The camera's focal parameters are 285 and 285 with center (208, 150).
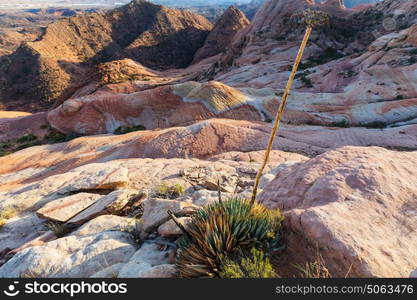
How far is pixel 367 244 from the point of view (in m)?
3.28

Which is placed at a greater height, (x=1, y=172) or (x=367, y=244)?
(x=367, y=244)

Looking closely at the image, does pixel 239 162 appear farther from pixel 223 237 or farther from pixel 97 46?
pixel 97 46

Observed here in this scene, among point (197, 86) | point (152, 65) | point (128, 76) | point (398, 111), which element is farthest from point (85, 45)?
point (398, 111)

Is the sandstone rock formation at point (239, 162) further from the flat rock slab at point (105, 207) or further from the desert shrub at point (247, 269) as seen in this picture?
the desert shrub at point (247, 269)

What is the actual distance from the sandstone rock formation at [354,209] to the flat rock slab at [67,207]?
4.48 meters

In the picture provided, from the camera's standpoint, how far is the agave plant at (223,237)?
3.39 m

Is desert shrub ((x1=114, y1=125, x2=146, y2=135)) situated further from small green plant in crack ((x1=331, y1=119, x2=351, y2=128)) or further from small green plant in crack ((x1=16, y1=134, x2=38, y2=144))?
small green plant in crack ((x1=331, y1=119, x2=351, y2=128))

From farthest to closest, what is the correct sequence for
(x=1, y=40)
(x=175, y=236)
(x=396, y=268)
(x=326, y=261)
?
(x=1, y=40) → (x=175, y=236) → (x=326, y=261) → (x=396, y=268)

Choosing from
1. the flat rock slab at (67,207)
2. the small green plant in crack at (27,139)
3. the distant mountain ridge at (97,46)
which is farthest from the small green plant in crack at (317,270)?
the distant mountain ridge at (97,46)

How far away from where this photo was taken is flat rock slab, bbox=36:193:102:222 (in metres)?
6.61

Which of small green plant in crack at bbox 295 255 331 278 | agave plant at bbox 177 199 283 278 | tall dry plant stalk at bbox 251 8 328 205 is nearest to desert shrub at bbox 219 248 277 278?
agave plant at bbox 177 199 283 278

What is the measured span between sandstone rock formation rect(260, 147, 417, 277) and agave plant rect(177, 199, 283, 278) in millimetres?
330

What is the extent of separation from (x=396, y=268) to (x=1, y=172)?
19967mm

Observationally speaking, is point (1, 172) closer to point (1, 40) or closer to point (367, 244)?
point (367, 244)
